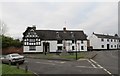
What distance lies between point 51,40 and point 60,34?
4.31m

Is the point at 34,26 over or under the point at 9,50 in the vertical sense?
over

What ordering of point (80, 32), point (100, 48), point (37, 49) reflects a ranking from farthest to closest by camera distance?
point (100, 48) → point (80, 32) → point (37, 49)

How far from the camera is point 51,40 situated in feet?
230

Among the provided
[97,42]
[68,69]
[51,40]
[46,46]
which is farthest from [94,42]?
[68,69]

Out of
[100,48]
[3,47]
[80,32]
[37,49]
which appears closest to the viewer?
[3,47]

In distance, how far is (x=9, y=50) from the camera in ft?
206

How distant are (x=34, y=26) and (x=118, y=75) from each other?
2078 inches

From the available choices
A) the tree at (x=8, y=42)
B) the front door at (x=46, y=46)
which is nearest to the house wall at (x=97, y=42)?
the front door at (x=46, y=46)

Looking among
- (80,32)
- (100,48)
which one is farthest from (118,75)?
(100,48)

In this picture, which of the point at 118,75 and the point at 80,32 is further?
the point at 80,32

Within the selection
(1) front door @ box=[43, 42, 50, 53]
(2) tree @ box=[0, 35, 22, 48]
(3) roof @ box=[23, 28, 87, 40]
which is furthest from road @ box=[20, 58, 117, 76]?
(3) roof @ box=[23, 28, 87, 40]

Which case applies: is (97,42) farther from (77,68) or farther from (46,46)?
(77,68)

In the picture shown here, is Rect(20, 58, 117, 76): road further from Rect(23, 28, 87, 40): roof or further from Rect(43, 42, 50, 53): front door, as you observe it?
Rect(23, 28, 87, 40): roof

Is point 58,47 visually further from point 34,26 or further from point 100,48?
point 100,48
